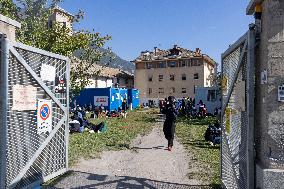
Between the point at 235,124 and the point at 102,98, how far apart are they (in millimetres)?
27224

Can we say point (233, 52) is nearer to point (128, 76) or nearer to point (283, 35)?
point (283, 35)

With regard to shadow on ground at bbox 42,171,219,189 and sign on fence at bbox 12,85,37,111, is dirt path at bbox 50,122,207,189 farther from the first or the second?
sign on fence at bbox 12,85,37,111

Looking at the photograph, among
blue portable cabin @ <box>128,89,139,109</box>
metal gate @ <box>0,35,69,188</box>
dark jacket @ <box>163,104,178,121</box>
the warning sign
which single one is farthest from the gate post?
blue portable cabin @ <box>128,89,139,109</box>

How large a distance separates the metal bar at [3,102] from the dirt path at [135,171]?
1.94 metres

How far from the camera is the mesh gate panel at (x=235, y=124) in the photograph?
5.38 m

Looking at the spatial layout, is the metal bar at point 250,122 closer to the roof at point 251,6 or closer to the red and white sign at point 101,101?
the roof at point 251,6

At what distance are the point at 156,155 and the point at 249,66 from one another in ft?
23.3

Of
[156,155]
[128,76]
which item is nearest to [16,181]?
[156,155]

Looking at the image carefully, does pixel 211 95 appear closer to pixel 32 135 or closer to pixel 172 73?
pixel 32 135

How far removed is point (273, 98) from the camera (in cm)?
437

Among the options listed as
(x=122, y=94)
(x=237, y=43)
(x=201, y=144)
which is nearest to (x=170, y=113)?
(x=201, y=144)

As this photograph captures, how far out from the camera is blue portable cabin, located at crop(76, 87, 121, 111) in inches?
1272

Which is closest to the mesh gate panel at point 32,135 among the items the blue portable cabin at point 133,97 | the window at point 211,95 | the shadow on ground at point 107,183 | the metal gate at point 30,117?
the metal gate at point 30,117

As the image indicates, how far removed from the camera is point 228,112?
678 cm
